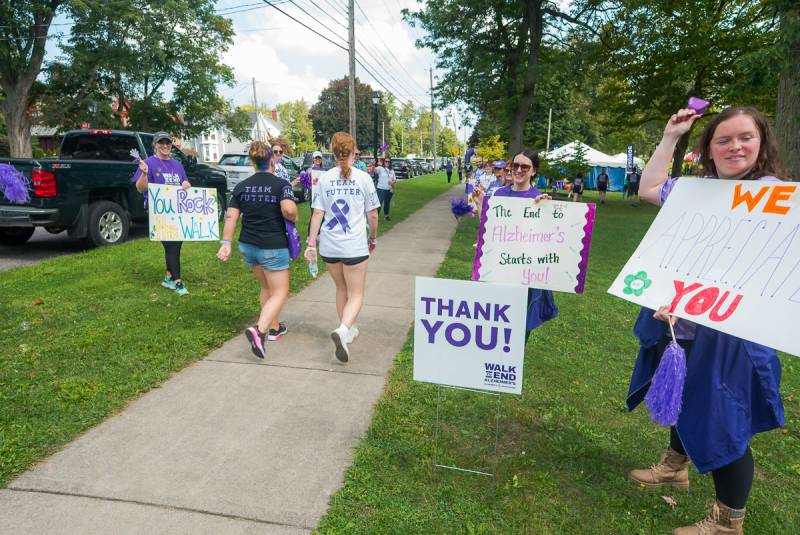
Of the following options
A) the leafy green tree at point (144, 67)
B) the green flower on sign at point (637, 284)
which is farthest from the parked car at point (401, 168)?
the green flower on sign at point (637, 284)

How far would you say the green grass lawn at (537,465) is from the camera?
2.72 m

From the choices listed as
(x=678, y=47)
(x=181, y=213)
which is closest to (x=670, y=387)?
(x=181, y=213)

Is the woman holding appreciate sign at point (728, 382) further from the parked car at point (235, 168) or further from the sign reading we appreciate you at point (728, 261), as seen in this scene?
the parked car at point (235, 168)

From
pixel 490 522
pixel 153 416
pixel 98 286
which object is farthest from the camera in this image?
pixel 98 286

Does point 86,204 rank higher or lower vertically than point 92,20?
lower

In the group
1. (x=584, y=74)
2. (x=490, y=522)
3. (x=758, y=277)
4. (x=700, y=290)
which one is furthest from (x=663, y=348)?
(x=584, y=74)

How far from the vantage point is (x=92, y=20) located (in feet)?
90.8

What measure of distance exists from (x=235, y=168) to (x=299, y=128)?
72.1 metres

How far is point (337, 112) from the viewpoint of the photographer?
281 feet

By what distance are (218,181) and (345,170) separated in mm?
8516

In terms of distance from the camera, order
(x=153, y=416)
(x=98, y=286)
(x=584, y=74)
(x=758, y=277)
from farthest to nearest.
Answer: (x=584, y=74)
(x=98, y=286)
(x=153, y=416)
(x=758, y=277)

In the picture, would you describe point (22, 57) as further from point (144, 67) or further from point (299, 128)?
point (299, 128)

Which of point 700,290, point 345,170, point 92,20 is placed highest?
point 92,20

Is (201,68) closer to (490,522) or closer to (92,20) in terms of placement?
(92,20)
